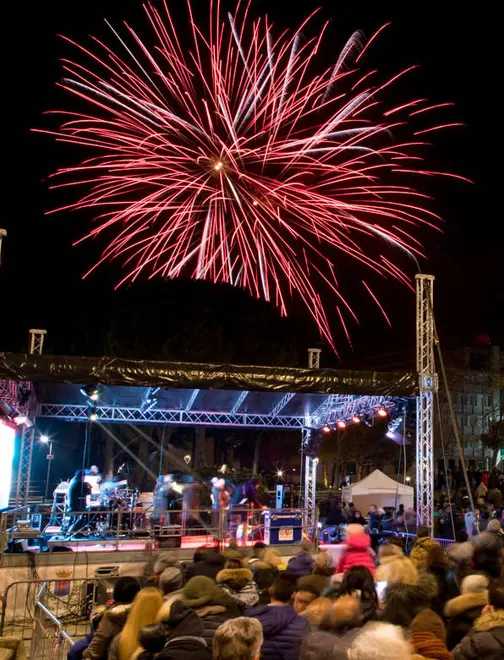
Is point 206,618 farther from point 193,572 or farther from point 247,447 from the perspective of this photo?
point 247,447

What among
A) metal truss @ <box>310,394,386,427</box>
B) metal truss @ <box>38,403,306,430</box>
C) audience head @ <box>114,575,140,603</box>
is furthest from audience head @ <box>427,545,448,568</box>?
metal truss @ <box>38,403,306,430</box>

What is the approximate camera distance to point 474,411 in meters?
47.9

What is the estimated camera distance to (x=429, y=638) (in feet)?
12.4

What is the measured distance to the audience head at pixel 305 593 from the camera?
4957 mm

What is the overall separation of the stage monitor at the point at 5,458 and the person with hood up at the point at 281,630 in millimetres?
12645

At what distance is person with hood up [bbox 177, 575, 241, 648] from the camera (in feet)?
14.2

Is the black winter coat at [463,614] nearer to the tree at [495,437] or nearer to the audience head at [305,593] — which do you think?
the audience head at [305,593]

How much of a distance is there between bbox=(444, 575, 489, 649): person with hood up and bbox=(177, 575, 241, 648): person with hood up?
1649mm

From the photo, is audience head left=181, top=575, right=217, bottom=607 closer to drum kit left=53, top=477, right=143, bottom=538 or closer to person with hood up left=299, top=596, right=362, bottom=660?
person with hood up left=299, top=596, right=362, bottom=660

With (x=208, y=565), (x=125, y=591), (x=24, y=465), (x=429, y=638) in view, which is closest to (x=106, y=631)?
(x=125, y=591)

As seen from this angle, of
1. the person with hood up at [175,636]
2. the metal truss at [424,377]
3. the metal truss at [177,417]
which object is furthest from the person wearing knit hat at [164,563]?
the metal truss at [177,417]

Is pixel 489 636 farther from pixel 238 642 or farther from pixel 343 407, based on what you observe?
pixel 343 407

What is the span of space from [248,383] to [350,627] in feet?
31.8

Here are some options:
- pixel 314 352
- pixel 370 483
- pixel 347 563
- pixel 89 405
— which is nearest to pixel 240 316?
pixel 370 483
